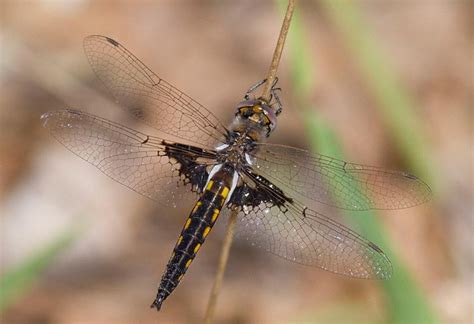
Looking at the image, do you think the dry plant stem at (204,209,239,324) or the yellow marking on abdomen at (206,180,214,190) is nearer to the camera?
the dry plant stem at (204,209,239,324)

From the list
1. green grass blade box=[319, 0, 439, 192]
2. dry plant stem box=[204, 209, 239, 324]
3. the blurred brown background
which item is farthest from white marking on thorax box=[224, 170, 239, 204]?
green grass blade box=[319, 0, 439, 192]

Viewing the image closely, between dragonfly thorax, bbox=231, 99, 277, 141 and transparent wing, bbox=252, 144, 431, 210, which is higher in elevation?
dragonfly thorax, bbox=231, 99, 277, 141

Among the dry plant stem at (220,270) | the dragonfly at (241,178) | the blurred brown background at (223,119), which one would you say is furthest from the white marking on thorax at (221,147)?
the blurred brown background at (223,119)

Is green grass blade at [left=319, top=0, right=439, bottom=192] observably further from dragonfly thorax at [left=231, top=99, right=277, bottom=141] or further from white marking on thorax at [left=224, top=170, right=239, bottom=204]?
white marking on thorax at [left=224, top=170, right=239, bottom=204]

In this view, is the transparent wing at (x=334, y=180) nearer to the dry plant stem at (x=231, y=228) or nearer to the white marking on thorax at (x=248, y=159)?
the white marking on thorax at (x=248, y=159)

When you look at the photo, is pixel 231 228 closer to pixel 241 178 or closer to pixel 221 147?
pixel 241 178

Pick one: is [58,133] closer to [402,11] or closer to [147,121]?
[147,121]

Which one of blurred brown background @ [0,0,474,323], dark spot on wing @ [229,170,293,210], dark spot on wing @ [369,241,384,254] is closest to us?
dark spot on wing @ [369,241,384,254]

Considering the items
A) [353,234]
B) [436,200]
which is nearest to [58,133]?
[353,234]
